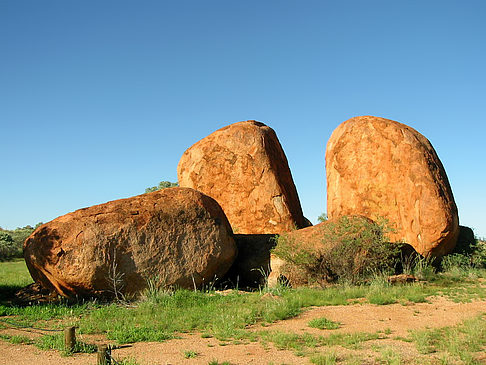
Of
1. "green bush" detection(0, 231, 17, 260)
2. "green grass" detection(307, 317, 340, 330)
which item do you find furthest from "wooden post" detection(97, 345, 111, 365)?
"green bush" detection(0, 231, 17, 260)

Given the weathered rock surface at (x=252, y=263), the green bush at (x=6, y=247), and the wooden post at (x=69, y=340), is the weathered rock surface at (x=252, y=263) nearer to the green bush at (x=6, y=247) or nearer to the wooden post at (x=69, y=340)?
the wooden post at (x=69, y=340)

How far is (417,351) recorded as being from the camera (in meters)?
6.82

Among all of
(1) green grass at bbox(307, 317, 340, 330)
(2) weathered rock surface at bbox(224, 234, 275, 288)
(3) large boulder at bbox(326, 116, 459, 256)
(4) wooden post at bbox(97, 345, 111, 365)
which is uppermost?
(3) large boulder at bbox(326, 116, 459, 256)

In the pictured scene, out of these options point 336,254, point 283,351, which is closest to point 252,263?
point 336,254

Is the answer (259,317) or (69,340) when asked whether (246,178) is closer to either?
(259,317)

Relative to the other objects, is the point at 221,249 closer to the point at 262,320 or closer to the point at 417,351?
the point at 262,320

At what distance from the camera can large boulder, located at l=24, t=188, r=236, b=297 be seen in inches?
445

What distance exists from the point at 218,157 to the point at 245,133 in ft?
4.68

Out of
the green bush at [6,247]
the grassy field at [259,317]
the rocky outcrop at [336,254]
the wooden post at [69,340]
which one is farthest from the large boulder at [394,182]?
the green bush at [6,247]

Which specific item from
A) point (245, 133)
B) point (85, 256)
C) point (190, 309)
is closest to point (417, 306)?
point (190, 309)

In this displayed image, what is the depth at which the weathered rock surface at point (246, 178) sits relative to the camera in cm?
1670

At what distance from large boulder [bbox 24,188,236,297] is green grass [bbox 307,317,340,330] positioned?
4.47 metres

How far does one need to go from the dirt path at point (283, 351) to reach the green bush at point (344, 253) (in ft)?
7.61

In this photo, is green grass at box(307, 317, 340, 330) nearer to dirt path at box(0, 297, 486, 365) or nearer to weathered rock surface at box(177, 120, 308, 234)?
dirt path at box(0, 297, 486, 365)
